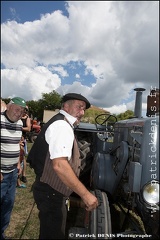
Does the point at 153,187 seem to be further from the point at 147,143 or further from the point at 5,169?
the point at 5,169

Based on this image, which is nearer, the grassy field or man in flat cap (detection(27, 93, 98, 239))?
man in flat cap (detection(27, 93, 98, 239))

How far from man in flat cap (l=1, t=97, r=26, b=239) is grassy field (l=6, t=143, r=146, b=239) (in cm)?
36

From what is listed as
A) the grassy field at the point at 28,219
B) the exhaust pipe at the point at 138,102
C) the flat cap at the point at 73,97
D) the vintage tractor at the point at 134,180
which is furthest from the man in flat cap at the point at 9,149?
the exhaust pipe at the point at 138,102

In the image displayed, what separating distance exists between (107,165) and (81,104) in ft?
4.15

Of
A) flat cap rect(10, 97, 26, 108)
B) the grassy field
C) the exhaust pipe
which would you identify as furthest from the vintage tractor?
flat cap rect(10, 97, 26, 108)

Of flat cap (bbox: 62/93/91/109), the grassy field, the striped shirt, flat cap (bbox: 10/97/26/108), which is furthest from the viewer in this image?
the grassy field

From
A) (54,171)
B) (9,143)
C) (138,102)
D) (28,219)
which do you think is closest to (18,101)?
(9,143)

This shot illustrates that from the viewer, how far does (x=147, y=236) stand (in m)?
2.14

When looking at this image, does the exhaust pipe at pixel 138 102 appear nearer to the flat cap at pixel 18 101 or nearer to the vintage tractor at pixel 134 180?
the vintage tractor at pixel 134 180

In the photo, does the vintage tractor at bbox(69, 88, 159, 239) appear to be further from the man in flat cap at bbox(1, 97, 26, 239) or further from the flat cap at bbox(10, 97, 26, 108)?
the flat cap at bbox(10, 97, 26, 108)

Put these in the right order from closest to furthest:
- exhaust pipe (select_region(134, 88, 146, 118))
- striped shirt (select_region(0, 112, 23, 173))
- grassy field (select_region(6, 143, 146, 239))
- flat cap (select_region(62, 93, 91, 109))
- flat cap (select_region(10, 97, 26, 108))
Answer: flat cap (select_region(62, 93, 91, 109))
striped shirt (select_region(0, 112, 23, 173))
flat cap (select_region(10, 97, 26, 108))
grassy field (select_region(6, 143, 146, 239))
exhaust pipe (select_region(134, 88, 146, 118))

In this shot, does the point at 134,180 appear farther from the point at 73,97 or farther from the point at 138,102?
the point at 138,102

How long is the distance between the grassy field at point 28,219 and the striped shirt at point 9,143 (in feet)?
3.37

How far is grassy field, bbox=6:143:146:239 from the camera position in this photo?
124 inches
